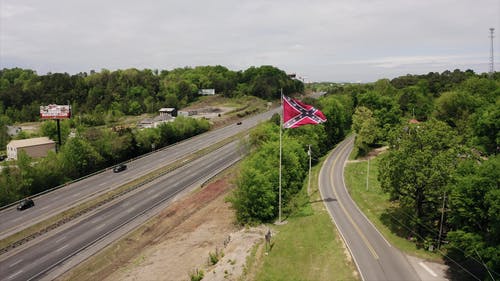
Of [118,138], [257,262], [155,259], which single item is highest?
[118,138]

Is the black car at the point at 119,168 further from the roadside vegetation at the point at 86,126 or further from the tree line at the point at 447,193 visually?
the tree line at the point at 447,193

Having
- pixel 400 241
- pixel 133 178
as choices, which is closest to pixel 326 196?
pixel 400 241

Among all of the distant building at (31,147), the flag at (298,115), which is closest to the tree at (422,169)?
the flag at (298,115)

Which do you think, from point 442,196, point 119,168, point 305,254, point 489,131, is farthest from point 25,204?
point 489,131

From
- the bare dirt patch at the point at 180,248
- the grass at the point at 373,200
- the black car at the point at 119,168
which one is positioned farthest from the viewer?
the black car at the point at 119,168

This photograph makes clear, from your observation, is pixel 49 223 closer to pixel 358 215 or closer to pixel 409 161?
pixel 358 215

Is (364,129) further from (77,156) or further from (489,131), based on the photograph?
(77,156)

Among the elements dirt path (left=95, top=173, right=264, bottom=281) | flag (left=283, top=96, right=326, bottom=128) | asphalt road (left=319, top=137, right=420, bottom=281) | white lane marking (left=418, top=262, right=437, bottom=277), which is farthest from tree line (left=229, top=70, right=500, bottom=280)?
flag (left=283, top=96, right=326, bottom=128)
